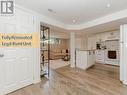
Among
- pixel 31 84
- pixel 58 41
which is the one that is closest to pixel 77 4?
pixel 31 84

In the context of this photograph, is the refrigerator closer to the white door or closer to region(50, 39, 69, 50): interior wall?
the white door

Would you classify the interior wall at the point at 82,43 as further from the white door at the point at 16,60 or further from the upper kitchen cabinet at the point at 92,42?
the white door at the point at 16,60

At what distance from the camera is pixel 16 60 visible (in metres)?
3.12

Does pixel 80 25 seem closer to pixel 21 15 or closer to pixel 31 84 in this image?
pixel 21 15

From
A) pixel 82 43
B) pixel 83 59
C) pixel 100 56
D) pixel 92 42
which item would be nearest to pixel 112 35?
pixel 100 56

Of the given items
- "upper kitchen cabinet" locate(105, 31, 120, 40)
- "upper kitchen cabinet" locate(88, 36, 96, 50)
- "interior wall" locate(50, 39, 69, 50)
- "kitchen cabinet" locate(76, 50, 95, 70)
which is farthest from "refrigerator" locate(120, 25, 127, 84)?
"interior wall" locate(50, 39, 69, 50)

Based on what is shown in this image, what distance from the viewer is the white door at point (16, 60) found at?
2805mm

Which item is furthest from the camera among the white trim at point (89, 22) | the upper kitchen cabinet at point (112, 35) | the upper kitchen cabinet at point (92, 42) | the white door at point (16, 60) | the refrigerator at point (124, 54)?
the upper kitchen cabinet at point (92, 42)

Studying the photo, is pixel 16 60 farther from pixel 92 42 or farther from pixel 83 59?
pixel 92 42

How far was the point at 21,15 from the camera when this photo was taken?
3.29 metres

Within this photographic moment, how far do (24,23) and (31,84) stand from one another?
1.98m

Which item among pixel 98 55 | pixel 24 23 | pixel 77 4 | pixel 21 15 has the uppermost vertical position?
pixel 77 4

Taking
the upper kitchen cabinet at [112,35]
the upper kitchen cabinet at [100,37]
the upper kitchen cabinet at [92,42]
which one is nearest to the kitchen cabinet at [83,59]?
the upper kitchen cabinet at [112,35]

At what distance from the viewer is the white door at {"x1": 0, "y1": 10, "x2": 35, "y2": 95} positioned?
9.20 ft
